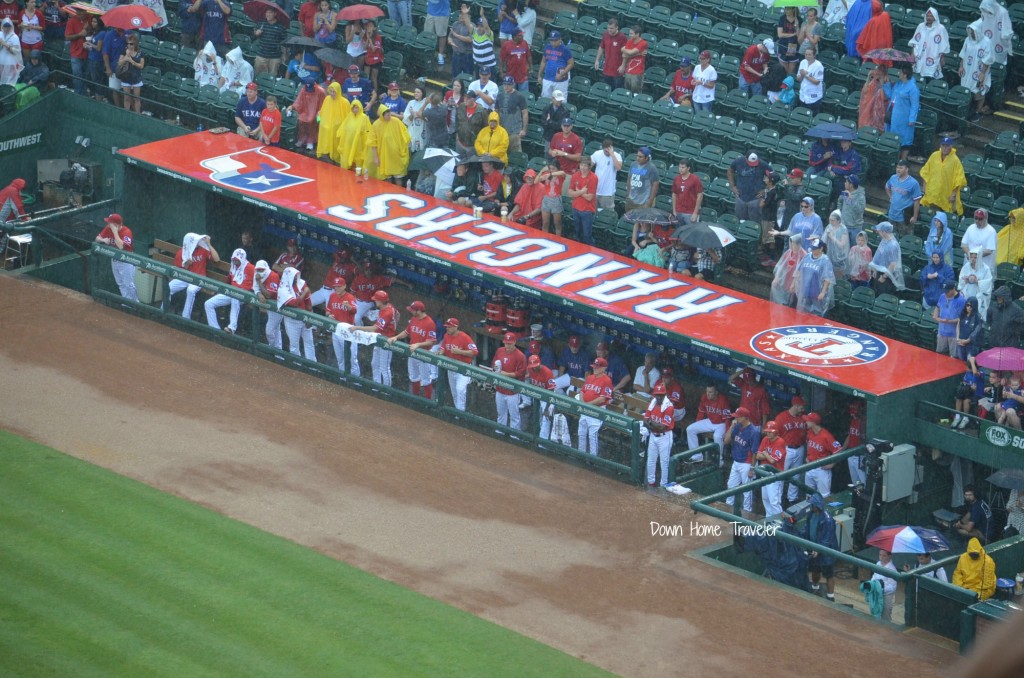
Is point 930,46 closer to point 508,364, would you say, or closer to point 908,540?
point 508,364

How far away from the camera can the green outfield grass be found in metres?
12.1

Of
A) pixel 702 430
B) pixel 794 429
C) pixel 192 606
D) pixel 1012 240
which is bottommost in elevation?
pixel 192 606

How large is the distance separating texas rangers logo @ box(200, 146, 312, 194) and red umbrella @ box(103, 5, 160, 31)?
357cm

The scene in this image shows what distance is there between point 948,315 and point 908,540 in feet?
12.2

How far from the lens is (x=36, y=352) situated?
738 inches

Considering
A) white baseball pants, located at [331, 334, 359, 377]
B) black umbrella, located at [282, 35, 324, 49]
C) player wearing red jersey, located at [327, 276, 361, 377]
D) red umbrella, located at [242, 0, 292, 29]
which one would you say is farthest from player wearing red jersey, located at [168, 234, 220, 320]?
red umbrella, located at [242, 0, 292, 29]

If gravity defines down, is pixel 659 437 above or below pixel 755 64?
below

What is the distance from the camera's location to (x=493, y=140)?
2050cm

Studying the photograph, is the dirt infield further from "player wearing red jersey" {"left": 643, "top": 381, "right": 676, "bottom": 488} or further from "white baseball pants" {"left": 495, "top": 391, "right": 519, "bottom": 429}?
"player wearing red jersey" {"left": 643, "top": 381, "right": 676, "bottom": 488}

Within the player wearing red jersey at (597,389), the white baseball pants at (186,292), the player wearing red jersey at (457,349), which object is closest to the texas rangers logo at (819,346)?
the player wearing red jersey at (597,389)

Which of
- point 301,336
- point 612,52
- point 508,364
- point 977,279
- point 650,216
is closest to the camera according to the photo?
point 977,279

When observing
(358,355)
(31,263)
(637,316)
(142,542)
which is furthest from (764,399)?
(31,263)

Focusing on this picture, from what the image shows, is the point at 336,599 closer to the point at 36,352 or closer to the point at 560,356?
the point at 560,356

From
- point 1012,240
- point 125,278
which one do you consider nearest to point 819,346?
point 1012,240
